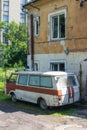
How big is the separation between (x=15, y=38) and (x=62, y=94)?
42.1 m

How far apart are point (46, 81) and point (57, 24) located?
16.5ft

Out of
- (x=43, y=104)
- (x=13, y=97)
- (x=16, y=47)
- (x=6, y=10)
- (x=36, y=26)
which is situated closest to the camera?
(x=43, y=104)

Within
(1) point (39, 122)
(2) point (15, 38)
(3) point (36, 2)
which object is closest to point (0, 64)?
(2) point (15, 38)

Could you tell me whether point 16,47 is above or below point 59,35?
below

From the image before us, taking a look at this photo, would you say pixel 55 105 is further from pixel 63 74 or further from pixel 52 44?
pixel 52 44

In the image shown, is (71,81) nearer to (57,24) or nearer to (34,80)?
(34,80)

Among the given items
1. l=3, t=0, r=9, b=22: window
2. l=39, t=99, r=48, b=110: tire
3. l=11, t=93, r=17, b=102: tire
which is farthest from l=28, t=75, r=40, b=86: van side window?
l=3, t=0, r=9, b=22: window

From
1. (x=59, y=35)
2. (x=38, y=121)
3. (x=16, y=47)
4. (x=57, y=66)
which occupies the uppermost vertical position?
(x=59, y=35)

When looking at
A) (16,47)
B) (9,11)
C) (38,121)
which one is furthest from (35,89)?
(9,11)

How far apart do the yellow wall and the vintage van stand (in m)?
2.30

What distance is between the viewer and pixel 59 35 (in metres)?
17.1

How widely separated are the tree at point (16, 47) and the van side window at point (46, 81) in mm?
31110

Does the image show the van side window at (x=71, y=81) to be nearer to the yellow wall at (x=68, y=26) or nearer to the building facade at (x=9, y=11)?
the yellow wall at (x=68, y=26)

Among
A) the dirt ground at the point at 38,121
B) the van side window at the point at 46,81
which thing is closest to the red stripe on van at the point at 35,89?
the van side window at the point at 46,81
